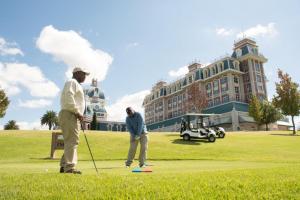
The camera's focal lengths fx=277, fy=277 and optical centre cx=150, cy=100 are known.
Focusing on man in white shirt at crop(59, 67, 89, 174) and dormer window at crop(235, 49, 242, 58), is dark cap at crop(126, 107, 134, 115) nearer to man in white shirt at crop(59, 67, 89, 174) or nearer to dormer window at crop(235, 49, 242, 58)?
man in white shirt at crop(59, 67, 89, 174)

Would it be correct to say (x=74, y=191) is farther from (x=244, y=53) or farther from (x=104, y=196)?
(x=244, y=53)

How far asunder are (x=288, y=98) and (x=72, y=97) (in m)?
47.0

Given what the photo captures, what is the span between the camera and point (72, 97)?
5961 mm

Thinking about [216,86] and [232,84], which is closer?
[232,84]

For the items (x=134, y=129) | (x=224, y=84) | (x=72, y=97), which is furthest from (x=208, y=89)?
(x=72, y=97)

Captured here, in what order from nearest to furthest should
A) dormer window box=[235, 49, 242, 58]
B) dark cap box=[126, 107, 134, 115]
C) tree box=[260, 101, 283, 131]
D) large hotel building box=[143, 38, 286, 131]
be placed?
dark cap box=[126, 107, 134, 115], tree box=[260, 101, 283, 131], large hotel building box=[143, 38, 286, 131], dormer window box=[235, 49, 242, 58]

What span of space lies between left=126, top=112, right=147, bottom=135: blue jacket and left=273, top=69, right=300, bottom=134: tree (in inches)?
1671

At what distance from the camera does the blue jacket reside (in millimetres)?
10125

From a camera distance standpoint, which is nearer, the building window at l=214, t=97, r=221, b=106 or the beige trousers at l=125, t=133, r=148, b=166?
the beige trousers at l=125, t=133, r=148, b=166

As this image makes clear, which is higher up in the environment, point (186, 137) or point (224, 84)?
point (224, 84)

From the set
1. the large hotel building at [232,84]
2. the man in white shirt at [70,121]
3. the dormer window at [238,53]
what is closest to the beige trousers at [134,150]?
the man in white shirt at [70,121]

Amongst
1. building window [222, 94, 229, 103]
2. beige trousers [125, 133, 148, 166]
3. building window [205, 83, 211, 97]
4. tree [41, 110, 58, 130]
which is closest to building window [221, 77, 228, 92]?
building window [222, 94, 229, 103]

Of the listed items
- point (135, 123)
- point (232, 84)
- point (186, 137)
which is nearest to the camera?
point (135, 123)

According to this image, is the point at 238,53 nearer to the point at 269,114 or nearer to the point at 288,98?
the point at 269,114
